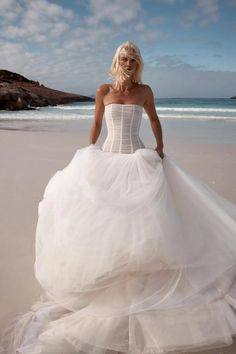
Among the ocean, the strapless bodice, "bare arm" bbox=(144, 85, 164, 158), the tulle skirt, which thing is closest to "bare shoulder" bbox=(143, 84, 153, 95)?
"bare arm" bbox=(144, 85, 164, 158)

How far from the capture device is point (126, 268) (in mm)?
2662

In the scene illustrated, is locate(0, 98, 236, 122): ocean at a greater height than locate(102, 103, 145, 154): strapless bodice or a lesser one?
lesser

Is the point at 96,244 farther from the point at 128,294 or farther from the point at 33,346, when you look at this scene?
the point at 33,346

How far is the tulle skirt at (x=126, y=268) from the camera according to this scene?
101 inches

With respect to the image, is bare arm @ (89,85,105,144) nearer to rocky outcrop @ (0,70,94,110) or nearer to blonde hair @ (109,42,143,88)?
blonde hair @ (109,42,143,88)

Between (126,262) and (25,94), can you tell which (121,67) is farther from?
(25,94)

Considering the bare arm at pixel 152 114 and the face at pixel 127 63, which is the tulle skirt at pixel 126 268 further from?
the face at pixel 127 63

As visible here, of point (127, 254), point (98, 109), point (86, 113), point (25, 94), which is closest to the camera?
point (127, 254)

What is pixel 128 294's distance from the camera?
8.84ft

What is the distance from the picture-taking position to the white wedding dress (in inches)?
101

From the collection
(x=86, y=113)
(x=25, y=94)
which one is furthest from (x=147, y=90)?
(x=25, y=94)

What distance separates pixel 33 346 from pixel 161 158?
174 centimetres

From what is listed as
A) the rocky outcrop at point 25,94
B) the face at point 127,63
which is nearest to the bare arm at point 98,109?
the face at point 127,63

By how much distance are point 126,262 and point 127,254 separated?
0.06 meters
